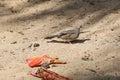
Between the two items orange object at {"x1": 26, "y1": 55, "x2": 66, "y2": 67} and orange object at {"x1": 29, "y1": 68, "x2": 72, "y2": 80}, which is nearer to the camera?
orange object at {"x1": 29, "y1": 68, "x2": 72, "y2": 80}

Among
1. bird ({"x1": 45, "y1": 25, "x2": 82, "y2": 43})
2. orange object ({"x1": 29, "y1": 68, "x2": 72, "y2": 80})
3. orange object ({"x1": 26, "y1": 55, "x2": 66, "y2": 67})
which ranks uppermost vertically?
bird ({"x1": 45, "y1": 25, "x2": 82, "y2": 43})

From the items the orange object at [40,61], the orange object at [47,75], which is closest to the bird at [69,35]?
the orange object at [40,61]

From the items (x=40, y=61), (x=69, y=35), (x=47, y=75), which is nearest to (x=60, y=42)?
(x=69, y=35)

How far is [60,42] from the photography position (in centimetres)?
501

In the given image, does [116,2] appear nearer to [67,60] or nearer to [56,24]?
[56,24]

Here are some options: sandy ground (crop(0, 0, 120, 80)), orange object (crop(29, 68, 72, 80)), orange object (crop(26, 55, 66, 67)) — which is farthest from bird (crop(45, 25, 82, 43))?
orange object (crop(29, 68, 72, 80))

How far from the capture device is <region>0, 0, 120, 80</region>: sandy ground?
4.13m

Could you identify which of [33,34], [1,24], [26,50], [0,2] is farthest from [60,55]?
[0,2]

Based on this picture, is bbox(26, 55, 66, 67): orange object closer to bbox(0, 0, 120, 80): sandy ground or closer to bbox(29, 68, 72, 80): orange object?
bbox(0, 0, 120, 80): sandy ground

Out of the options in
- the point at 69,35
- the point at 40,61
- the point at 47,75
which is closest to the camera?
the point at 47,75

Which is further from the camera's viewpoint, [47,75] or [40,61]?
[40,61]

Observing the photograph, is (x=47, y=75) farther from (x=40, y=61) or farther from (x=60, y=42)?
(x=60, y=42)

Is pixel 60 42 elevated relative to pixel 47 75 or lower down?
elevated

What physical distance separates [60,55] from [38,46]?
1.40 ft
